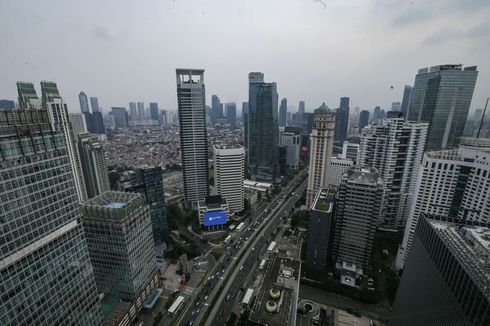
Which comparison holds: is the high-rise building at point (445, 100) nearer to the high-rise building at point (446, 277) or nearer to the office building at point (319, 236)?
the office building at point (319, 236)

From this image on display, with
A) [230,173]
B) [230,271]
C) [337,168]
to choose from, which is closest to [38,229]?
[230,271]

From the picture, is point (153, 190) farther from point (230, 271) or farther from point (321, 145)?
point (321, 145)

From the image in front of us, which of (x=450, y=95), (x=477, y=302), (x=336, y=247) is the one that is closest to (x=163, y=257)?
(x=336, y=247)

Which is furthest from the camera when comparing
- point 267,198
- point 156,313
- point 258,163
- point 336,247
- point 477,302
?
point 258,163

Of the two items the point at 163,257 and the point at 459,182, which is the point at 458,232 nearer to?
the point at 459,182

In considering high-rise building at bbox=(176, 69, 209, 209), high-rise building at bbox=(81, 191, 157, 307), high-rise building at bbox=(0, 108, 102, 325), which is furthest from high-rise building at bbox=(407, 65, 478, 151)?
high-rise building at bbox=(0, 108, 102, 325)

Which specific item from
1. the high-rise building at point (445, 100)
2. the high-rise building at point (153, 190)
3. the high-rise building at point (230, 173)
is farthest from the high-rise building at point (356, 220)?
the high-rise building at point (445, 100)

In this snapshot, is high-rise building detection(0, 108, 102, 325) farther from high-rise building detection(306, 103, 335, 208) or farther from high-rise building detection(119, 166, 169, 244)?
high-rise building detection(306, 103, 335, 208)
